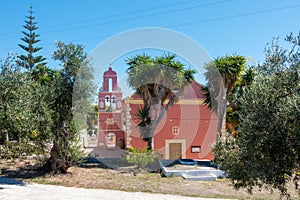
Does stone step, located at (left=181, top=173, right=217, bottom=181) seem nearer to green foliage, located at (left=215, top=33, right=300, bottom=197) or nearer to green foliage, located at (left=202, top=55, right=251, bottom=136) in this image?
green foliage, located at (left=202, top=55, right=251, bottom=136)

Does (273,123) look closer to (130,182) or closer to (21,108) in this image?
(21,108)

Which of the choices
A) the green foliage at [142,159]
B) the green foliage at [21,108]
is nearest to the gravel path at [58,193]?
the green foliage at [21,108]

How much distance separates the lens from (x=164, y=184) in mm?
10594

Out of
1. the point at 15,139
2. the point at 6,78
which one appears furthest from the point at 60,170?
the point at 6,78

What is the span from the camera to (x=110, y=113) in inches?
827

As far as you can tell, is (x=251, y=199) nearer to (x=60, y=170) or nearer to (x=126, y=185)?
(x=126, y=185)

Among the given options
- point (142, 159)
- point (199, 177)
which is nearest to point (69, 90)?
point (142, 159)

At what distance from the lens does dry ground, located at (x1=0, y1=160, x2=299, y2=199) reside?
9445 millimetres

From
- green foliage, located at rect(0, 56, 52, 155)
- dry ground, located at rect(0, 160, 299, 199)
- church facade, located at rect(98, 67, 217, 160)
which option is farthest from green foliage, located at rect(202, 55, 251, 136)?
green foliage, located at rect(0, 56, 52, 155)

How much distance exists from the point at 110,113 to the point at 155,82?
6711mm

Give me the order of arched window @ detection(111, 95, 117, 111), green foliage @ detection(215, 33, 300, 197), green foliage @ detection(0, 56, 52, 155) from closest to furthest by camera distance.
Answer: green foliage @ detection(215, 33, 300, 197) → green foliage @ detection(0, 56, 52, 155) → arched window @ detection(111, 95, 117, 111)

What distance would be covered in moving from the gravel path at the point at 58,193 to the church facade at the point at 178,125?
909 centimetres

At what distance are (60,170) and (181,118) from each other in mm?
9566

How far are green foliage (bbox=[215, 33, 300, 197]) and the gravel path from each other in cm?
445
